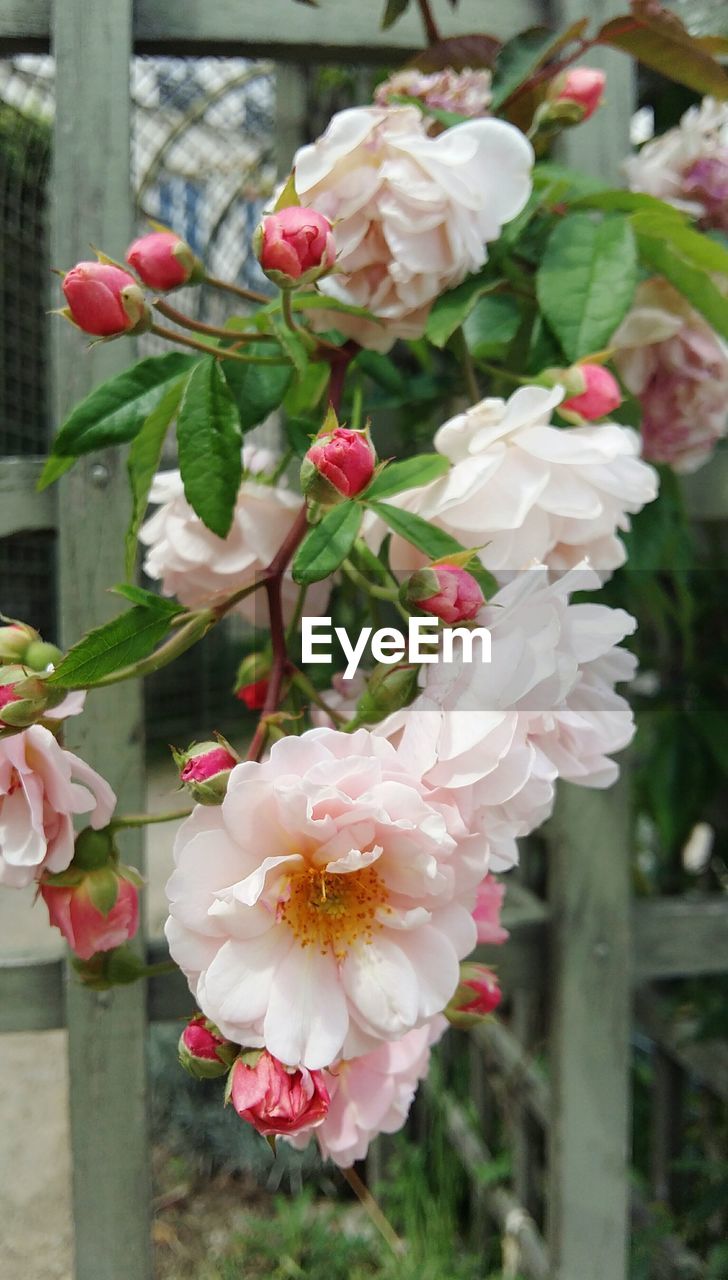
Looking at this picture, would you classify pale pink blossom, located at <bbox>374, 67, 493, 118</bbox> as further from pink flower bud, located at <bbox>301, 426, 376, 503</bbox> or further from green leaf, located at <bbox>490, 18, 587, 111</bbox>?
pink flower bud, located at <bbox>301, 426, 376, 503</bbox>

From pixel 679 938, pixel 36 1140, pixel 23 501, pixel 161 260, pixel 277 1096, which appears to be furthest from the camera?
pixel 36 1140

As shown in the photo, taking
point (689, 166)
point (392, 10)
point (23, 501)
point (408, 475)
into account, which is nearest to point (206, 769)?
point (408, 475)

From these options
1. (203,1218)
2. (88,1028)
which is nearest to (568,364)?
(88,1028)

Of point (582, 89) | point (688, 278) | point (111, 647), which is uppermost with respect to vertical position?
point (582, 89)

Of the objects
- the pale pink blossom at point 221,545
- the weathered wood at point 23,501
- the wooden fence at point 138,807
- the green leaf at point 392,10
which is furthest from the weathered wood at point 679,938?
the green leaf at point 392,10

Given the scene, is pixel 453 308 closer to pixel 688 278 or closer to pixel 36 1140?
pixel 688 278
